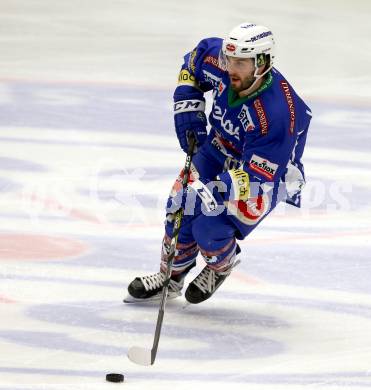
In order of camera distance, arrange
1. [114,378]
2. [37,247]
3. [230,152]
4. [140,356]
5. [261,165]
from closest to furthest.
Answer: [114,378] < [140,356] < [261,165] < [230,152] < [37,247]

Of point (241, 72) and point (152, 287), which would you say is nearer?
point (241, 72)

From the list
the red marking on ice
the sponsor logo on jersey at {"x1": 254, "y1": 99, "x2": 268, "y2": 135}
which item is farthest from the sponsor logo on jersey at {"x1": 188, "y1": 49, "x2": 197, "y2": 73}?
the red marking on ice

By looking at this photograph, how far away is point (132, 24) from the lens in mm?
10914

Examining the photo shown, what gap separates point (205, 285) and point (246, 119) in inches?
27.0

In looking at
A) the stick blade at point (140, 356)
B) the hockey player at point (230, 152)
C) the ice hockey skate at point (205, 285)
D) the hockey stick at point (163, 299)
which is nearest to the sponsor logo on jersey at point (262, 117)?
the hockey player at point (230, 152)

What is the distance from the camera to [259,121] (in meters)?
4.33

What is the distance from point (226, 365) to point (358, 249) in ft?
5.31

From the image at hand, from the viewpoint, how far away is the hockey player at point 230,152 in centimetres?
434

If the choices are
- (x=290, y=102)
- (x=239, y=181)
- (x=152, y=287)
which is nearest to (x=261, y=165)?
(x=239, y=181)

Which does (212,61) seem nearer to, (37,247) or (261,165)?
(261,165)

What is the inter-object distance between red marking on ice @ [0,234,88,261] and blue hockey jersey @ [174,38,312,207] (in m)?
0.94

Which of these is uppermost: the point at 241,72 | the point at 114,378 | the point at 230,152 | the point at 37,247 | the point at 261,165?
the point at 241,72

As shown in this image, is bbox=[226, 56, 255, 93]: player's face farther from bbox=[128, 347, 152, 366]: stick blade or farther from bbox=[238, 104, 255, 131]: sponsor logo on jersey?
bbox=[128, 347, 152, 366]: stick blade

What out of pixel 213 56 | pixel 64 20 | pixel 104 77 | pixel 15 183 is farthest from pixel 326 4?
pixel 213 56
